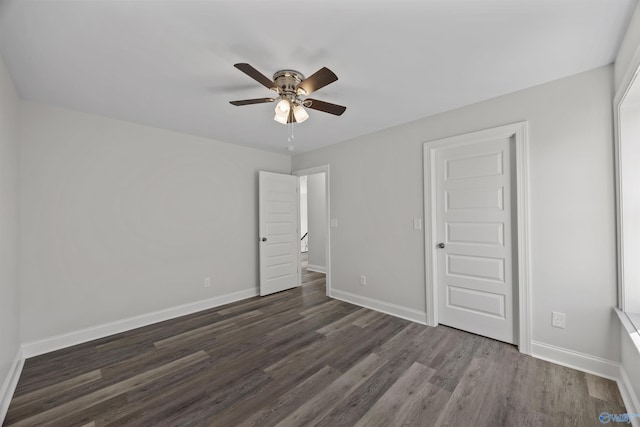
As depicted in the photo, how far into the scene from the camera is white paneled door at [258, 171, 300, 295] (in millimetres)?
4227

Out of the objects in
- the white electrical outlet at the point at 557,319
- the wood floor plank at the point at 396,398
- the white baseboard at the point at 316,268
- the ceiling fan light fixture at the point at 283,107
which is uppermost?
the ceiling fan light fixture at the point at 283,107

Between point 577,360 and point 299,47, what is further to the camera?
point 577,360

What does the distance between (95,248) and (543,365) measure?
4.55 metres

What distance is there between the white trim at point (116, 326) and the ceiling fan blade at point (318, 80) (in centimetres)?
317

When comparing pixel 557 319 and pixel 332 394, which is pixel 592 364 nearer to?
pixel 557 319

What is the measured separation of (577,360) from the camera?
85.0 inches

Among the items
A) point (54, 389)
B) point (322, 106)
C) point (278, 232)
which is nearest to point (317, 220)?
point (278, 232)

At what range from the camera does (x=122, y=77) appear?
2.11 m

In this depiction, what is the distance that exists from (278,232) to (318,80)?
3016 millimetres

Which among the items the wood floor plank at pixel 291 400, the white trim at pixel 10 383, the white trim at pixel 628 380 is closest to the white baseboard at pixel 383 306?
the wood floor plank at pixel 291 400

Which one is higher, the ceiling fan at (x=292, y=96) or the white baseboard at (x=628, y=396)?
the ceiling fan at (x=292, y=96)

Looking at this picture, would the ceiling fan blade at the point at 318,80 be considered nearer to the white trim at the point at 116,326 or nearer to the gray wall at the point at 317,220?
the white trim at the point at 116,326

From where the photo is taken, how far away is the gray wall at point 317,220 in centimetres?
618

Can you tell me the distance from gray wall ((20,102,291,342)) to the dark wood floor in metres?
0.50
